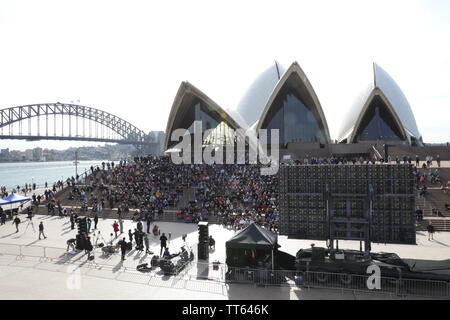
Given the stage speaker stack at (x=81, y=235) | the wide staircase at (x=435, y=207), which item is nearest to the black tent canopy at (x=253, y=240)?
the stage speaker stack at (x=81, y=235)

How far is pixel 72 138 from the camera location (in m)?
103

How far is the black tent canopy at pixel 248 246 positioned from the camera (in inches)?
388

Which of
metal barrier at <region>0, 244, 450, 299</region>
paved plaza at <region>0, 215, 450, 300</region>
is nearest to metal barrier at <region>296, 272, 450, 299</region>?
metal barrier at <region>0, 244, 450, 299</region>

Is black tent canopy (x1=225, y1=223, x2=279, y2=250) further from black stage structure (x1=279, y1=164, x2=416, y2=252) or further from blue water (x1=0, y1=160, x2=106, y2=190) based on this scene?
blue water (x1=0, y1=160, x2=106, y2=190)

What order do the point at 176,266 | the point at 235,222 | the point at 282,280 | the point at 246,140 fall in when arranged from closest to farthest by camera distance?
1. the point at 282,280
2. the point at 176,266
3. the point at 235,222
4. the point at 246,140

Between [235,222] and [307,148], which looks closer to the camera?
[235,222]

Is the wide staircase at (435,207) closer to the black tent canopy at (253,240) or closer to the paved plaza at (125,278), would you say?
the paved plaza at (125,278)

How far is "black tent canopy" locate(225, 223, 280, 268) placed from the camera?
985cm

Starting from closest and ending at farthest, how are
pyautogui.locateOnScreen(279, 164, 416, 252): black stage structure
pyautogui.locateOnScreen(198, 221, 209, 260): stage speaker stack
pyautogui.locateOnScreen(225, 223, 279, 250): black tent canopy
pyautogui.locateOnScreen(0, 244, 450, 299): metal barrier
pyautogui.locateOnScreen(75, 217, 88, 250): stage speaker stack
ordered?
pyautogui.locateOnScreen(0, 244, 450, 299): metal barrier, pyautogui.locateOnScreen(225, 223, 279, 250): black tent canopy, pyautogui.locateOnScreen(279, 164, 416, 252): black stage structure, pyautogui.locateOnScreen(198, 221, 209, 260): stage speaker stack, pyautogui.locateOnScreen(75, 217, 88, 250): stage speaker stack

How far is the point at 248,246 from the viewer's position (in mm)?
9891

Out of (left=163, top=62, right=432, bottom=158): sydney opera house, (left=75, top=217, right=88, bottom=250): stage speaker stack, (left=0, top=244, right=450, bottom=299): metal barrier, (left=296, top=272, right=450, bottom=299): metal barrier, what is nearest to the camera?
(left=296, top=272, right=450, bottom=299): metal barrier
